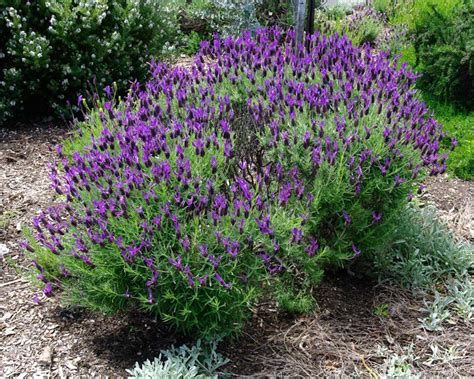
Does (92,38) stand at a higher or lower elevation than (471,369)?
higher

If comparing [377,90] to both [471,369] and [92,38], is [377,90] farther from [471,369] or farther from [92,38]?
[92,38]

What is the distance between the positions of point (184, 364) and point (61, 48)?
A: 12.2 ft

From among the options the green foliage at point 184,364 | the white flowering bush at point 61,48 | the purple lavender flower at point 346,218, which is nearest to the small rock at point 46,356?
the green foliage at point 184,364

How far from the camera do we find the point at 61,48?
5.53 metres

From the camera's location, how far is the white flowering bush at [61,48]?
5.22 m

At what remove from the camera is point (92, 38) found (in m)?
5.43

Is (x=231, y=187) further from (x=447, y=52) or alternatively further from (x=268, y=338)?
(x=447, y=52)

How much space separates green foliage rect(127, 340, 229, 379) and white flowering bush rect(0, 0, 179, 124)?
2.81 metres

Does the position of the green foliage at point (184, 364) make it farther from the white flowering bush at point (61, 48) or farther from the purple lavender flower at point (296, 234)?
the white flowering bush at point (61, 48)

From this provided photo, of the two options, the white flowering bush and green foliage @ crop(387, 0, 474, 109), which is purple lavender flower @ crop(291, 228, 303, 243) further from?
green foliage @ crop(387, 0, 474, 109)

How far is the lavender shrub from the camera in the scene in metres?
2.70

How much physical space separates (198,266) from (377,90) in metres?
1.70

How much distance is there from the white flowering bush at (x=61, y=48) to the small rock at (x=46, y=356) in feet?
8.42

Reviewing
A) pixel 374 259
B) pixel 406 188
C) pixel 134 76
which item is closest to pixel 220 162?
pixel 406 188
